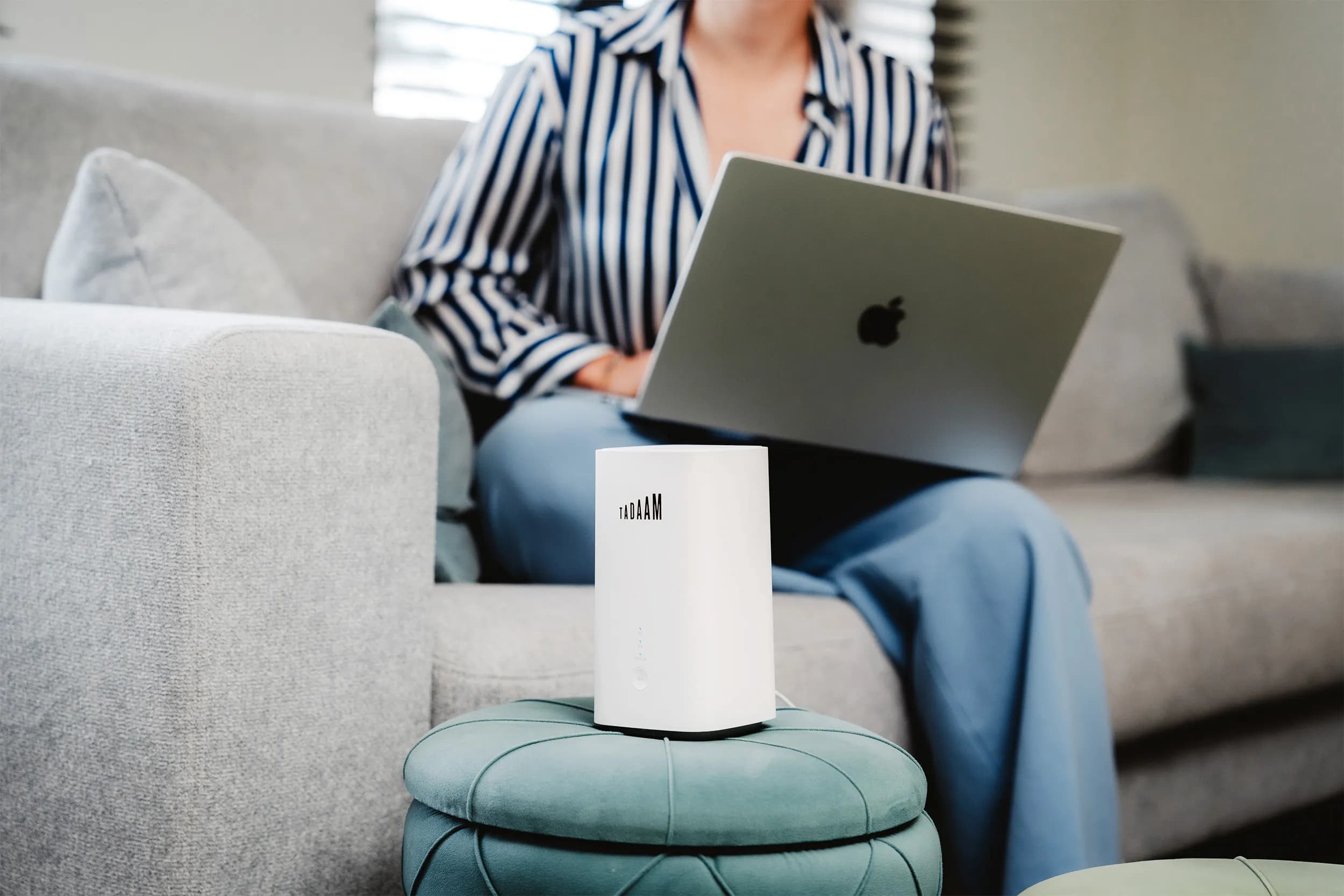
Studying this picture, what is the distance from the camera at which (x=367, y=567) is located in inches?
26.0

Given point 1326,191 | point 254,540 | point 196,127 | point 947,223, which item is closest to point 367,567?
point 254,540

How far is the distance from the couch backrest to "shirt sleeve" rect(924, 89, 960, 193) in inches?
21.6

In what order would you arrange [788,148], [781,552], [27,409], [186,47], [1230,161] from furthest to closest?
[1230,161] → [186,47] → [788,148] → [781,552] → [27,409]

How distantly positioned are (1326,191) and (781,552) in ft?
4.29

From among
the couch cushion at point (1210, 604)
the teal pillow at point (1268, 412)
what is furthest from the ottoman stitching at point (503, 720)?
the teal pillow at point (1268, 412)

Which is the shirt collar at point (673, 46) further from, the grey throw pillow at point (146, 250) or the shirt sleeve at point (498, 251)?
the grey throw pillow at point (146, 250)

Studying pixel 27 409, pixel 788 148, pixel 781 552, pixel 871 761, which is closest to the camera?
pixel 871 761

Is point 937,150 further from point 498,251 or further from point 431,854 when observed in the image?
point 431,854

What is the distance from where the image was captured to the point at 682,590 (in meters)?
0.52

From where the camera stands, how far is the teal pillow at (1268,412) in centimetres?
160

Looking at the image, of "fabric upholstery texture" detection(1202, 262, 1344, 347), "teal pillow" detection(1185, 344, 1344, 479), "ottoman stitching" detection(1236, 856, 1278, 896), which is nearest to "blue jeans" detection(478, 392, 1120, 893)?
Answer: "ottoman stitching" detection(1236, 856, 1278, 896)

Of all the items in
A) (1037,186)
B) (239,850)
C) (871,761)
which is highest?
(1037,186)

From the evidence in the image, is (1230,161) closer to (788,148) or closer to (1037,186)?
(1037,186)

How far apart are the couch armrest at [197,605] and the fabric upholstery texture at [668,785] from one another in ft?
0.42
